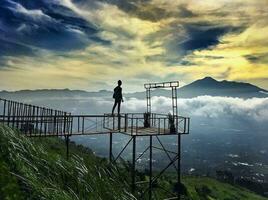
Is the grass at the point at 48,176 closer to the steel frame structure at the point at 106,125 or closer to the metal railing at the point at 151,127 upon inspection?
the steel frame structure at the point at 106,125

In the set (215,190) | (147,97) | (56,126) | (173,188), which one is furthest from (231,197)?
(56,126)

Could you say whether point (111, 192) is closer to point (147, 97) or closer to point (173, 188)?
point (147, 97)

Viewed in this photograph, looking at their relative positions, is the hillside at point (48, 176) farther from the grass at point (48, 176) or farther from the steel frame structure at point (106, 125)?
the steel frame structure at point (106, 125)

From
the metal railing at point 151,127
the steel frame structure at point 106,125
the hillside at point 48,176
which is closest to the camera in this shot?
the hillside at point 48,176

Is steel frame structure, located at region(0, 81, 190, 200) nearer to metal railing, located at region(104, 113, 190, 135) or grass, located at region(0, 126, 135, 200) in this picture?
metal railing, located at region(104, 113, 190, 135)

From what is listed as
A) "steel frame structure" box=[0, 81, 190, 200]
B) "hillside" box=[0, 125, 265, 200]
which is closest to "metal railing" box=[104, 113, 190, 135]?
"steel frame structure" box=[0, 81, 190, 200]

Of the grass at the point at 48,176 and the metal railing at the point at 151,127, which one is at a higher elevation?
the metal railing at the point at 151,127

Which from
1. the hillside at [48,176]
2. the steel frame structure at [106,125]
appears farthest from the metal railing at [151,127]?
the hillside at [48,176]

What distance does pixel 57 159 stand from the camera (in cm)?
918

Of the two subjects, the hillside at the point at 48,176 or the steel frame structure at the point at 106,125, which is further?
the steel frame structure at the point at 106,125

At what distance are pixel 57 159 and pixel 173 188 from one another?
8368 cm

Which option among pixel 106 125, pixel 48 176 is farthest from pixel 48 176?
pixel 106 125

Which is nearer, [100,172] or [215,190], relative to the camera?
[100,172]

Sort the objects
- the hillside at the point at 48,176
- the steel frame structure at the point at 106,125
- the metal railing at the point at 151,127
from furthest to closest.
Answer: the metal railing at the point at 151,127 < the steel frame structure at the point at 106,125 < the hillside at the point at 48,176
